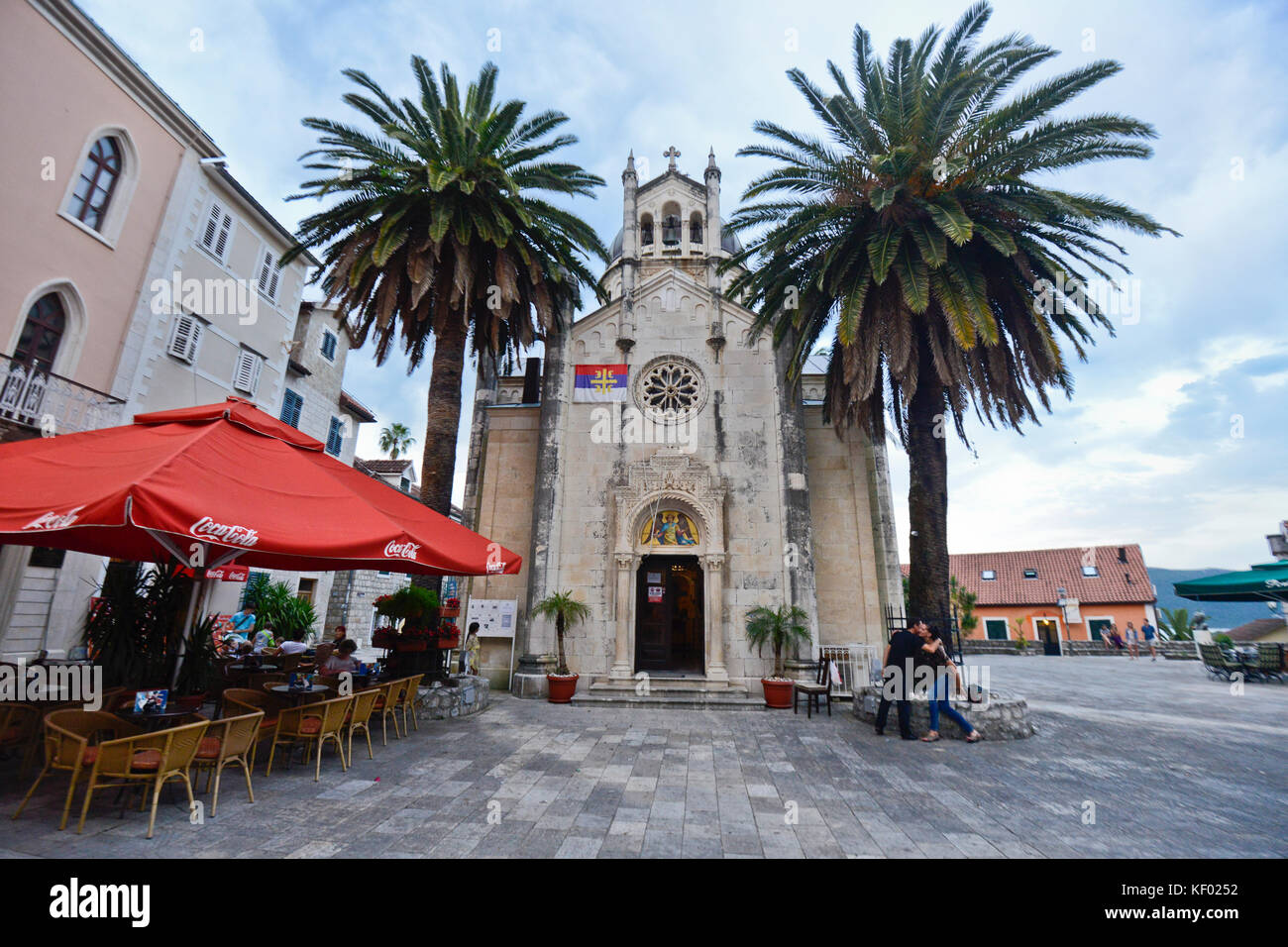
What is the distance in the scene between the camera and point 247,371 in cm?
1798

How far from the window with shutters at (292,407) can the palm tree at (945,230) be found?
1915cm

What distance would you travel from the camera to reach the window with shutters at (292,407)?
20.7 metres

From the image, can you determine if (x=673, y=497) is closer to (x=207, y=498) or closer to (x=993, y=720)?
(x=993, y=720)

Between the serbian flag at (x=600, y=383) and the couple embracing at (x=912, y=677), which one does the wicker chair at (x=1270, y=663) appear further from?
the serbian flag at (x=600, y=383)

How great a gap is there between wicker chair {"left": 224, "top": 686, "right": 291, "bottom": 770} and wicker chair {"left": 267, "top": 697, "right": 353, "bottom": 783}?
15 cm

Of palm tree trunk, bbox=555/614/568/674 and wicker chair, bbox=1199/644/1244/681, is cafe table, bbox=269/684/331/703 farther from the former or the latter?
wicker chair, bbox=1199/644/1244/681

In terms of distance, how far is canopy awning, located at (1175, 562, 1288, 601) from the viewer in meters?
15.7

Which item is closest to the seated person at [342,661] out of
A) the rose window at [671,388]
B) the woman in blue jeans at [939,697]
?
the woman in blue jeans at [939,697]

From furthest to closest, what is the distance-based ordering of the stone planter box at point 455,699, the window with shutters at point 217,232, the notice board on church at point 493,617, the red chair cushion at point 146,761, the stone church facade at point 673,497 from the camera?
1. the window with shutters at point 217,232
2. the notice board on church at point 493,617
3. the stone church facade at point 673,497
4. the stone planter box at point 455,699
5. the red chair cushion at point 146,761

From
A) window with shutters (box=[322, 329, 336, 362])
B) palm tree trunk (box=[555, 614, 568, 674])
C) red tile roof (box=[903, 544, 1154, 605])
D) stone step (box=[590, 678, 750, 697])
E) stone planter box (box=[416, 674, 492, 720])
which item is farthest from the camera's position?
red tile roof (box=[903, 544, 1154, 605])

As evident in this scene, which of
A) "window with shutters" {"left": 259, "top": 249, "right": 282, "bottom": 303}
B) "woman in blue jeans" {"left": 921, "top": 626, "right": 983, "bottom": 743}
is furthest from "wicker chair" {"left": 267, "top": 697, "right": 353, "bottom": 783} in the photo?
"window with shutters" {"left": 259, "top": 249, "right": 282, "bottom": 303}

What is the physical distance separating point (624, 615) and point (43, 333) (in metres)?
15.2

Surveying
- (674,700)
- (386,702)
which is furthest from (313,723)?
(674,700)

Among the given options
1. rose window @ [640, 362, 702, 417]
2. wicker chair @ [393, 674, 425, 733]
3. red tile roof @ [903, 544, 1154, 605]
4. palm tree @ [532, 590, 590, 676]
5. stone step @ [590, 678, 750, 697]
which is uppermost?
rose window @ [640, 362, 702, 417]
